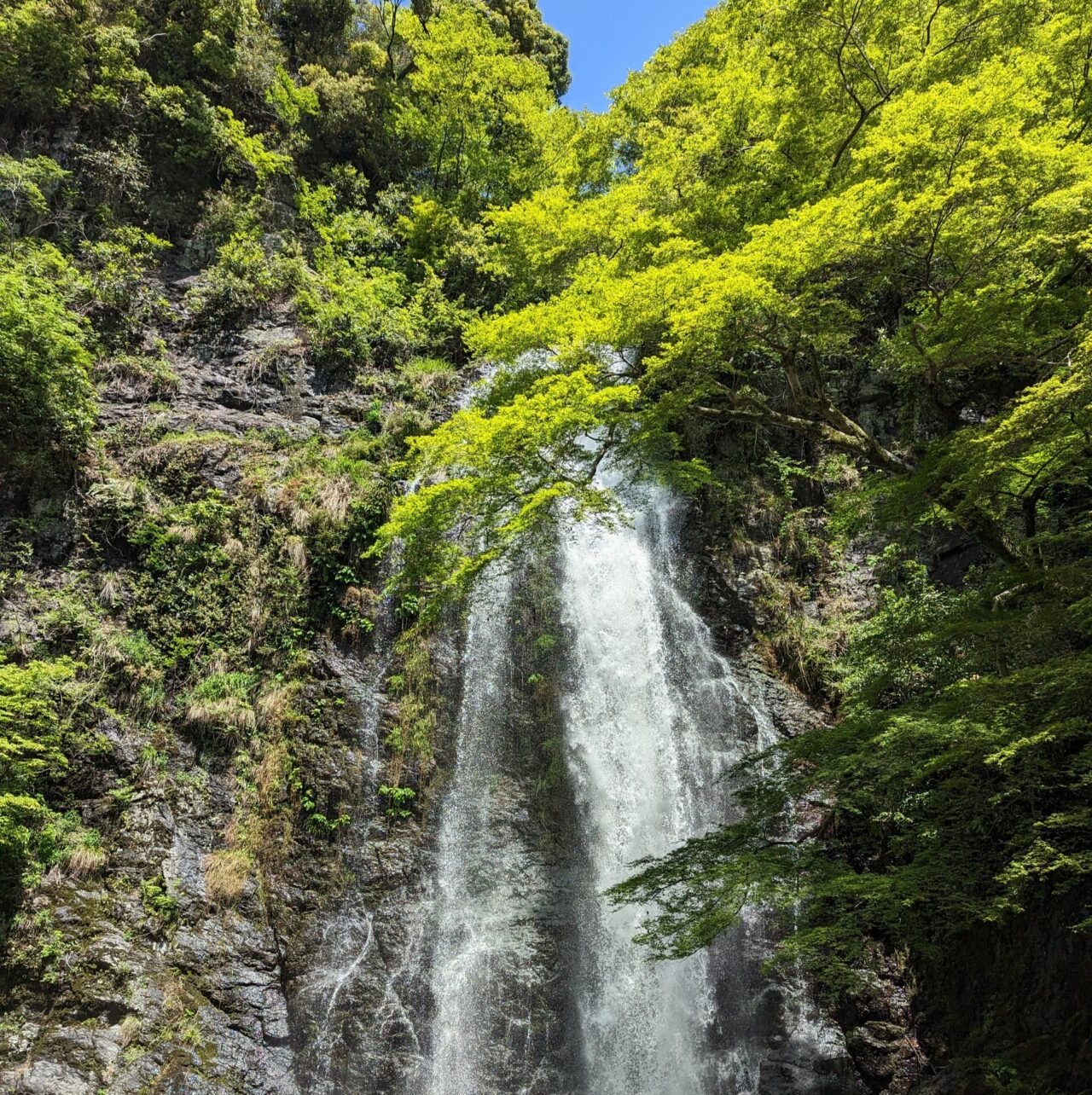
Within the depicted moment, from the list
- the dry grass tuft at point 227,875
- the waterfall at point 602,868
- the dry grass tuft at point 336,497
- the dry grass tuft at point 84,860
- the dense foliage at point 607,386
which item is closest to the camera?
the dense foliage at point 607,386

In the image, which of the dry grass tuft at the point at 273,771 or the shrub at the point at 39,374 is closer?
the dry grass tuft at the point at 273,771

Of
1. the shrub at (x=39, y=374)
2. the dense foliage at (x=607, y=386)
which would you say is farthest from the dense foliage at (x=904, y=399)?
the shrub at (x=39, y=374)

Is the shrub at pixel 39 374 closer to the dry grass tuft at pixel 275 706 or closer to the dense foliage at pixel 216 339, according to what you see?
the dense foliage at pixel 216 339

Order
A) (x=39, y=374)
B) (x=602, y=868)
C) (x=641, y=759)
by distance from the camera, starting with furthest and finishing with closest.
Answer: (x=641, y=759)
(x=39, y=374)
(x=602, y=868)

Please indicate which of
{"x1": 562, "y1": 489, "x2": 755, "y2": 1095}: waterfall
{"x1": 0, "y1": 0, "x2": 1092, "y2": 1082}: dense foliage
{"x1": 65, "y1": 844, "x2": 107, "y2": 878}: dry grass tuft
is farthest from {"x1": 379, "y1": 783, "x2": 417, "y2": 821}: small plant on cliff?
{"x1": 65, "y1": 844, "x2": 107, "y2": 878}: dry grass tuft

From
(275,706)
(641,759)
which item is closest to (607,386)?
(641,759)

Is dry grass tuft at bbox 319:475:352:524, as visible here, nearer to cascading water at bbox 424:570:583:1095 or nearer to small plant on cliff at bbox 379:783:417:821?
cascading water at bbox 424:570:583:1095

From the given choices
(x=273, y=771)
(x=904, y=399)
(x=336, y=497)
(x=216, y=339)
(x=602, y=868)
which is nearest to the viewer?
(x=602, y=868)

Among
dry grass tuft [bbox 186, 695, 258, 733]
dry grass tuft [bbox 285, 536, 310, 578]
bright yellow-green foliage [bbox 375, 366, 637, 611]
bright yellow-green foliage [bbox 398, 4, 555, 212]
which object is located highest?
bright yellow-green foliage [bbox 398, 4, 555, 212]

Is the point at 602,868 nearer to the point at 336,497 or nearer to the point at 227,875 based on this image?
the point at 227,875

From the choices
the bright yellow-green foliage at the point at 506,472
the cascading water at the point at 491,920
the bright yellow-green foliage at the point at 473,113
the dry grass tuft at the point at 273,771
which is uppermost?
the bright yellow-green foliage at the point at 473,113

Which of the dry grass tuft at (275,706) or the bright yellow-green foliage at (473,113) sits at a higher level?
the bright yellow-green foliage at (473,113)

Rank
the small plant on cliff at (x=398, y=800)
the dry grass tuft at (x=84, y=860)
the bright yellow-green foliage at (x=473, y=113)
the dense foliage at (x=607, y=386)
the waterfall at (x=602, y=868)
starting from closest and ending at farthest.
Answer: the dense foliage at (x=607, y=386) → the waterfall at (x=602, y=868) → the dry grass tuft at (x=84, y=860) → the small plant on cliff at (x=398, y=800) → the bright yellow-green foliage at (x=473, y=113)

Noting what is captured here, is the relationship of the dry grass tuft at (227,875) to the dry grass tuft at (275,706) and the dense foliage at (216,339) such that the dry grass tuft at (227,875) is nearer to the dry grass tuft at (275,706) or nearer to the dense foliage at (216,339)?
the dense foliage at (216,339)
